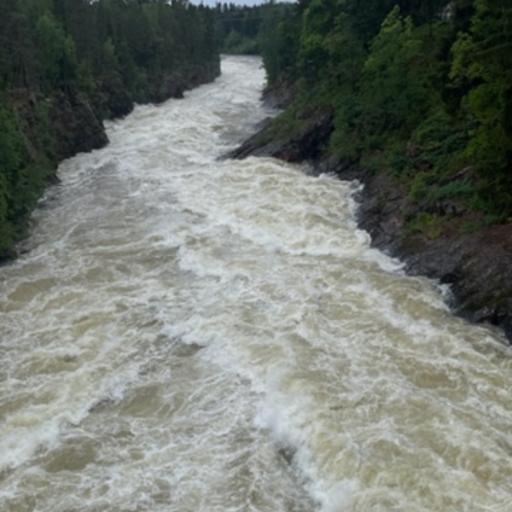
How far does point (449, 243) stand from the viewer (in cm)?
2277

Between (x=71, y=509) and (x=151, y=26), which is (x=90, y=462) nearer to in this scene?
Answer: (x=71, y=509)

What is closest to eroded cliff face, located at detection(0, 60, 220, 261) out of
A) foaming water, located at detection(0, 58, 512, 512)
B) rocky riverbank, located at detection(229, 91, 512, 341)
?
foaming water, located at detection(0, 58, 512, 512)

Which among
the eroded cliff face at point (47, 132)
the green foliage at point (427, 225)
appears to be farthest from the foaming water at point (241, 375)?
the green foliage at point (427, 225)

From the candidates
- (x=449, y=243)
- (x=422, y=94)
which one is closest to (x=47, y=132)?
(x=422, y=94)

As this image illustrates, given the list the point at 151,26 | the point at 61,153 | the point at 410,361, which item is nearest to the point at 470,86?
the point at 410,361

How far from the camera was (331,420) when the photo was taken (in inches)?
569

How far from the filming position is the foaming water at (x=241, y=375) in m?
12.9

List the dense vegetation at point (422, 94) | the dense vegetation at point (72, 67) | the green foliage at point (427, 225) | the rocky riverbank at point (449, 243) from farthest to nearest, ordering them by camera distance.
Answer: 1. the dense vegetation at point (72, 67)
2. the green foliage at point (427, 225)
3. the dense vegetation at point (422, 94)
4. the rocky riverbank at point (449, 243)

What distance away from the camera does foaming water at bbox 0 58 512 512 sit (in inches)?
508

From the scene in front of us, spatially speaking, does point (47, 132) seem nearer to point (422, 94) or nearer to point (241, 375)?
point (422, 94)

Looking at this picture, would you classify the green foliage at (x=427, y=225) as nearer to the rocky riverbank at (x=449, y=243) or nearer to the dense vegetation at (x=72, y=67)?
the rocky riverbank at (x=449, y=243)

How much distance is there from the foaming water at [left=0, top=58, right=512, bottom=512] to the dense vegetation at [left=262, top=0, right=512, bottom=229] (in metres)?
4.02

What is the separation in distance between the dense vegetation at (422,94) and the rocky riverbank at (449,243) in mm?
386

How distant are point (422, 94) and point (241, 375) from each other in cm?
2160
